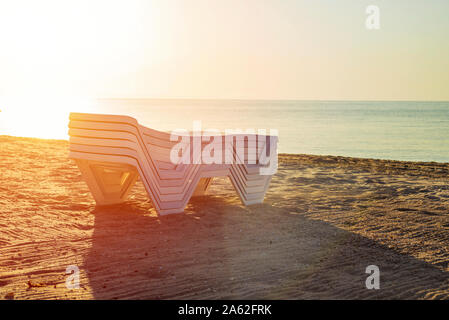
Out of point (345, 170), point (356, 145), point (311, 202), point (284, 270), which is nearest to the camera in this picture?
point (284, 270)

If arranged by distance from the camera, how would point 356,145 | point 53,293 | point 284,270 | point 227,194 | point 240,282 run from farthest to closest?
point 356,145 → point 227,194 → point 284,270 → point 240,282 → point 53,293

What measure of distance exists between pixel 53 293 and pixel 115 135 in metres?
2.61

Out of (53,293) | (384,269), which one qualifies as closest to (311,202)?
(384,269)

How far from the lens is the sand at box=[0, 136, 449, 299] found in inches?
165

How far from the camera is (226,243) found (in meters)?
5.55

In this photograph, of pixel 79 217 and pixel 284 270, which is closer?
pixel 284 270

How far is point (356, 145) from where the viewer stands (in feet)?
80.7

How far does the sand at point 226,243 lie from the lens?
4184 mm

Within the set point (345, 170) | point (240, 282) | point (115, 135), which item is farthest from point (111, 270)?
point (345, 170)

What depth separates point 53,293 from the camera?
12.9 ft

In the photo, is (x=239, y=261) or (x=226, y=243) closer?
(x=239, y=261)
